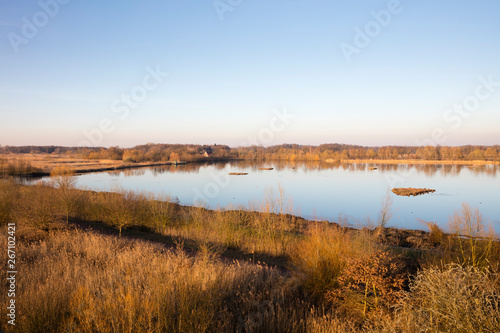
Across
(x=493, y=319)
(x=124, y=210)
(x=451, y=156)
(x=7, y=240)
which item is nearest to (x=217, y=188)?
(x=124, y=210)

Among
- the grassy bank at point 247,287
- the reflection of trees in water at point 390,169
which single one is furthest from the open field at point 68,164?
the grassy bank at point 247,287

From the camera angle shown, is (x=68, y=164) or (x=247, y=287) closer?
(x=247, y=287)

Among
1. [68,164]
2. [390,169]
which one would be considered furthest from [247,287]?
[68,164]

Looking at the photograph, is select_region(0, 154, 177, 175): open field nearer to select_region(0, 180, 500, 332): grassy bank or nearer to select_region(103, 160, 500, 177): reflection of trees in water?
select_region(103, 160, 500, 177): reflection of trees in water

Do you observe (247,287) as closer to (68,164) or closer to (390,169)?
(390,169)

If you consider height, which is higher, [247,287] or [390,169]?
[390,169]

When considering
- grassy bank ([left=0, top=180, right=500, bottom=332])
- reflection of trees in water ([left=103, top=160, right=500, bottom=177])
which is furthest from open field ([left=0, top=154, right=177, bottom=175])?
grassy bank ([left=0, top=180, right=500, bottom=332])

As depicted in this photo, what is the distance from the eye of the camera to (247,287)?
5.86 m

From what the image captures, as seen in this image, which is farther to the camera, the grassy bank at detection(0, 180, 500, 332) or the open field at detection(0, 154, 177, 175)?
the open field at detection(0, 154, 177, 175)

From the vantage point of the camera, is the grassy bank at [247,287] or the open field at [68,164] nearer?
the grassy bank at [247,287]

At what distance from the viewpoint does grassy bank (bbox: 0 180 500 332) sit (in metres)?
3.63

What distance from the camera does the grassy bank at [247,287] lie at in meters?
3.63

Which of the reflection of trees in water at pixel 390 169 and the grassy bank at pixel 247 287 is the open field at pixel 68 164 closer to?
the reflection of trees in water at pixel 390 169

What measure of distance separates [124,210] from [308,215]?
13.3 m
